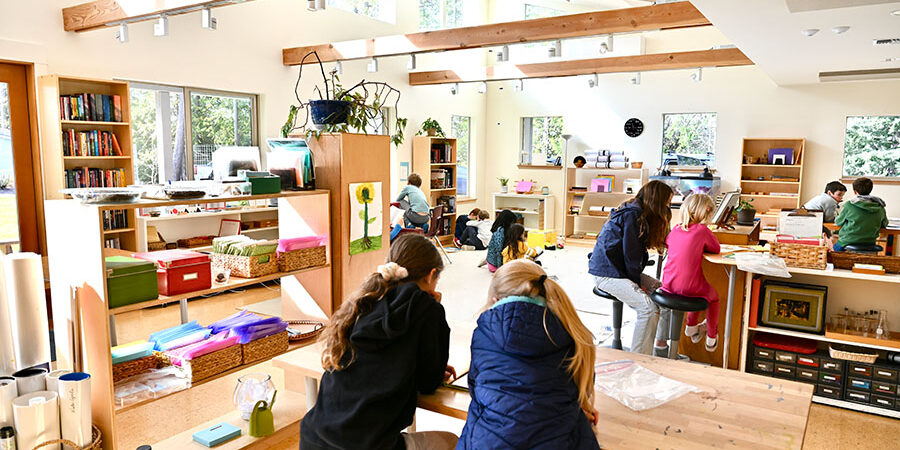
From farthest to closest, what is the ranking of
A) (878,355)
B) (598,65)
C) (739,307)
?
(598,65), (739,307), (878,355)

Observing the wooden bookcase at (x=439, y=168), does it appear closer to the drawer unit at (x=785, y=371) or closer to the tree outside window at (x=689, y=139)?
the tree outside window at (x=689, y=139)

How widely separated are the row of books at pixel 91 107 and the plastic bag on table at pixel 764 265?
5629mm

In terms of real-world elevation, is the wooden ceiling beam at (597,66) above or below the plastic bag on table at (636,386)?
above

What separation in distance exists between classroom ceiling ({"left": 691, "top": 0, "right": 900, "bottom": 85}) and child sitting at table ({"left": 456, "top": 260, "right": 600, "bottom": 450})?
11.2 feet

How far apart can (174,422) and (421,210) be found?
16.6 ft

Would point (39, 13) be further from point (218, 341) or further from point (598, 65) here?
point (598, 65)

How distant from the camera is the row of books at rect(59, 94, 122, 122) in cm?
540

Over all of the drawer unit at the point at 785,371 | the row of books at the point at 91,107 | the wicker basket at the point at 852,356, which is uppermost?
→ the row of books at the point at 91,107

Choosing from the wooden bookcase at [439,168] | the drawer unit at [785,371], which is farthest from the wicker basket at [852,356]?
the wooden bookcase at [439,168]

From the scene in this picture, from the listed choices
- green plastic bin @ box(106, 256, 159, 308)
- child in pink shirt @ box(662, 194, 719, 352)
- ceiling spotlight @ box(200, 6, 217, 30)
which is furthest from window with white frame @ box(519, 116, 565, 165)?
green plastic bin @ box(106, 256, 159, 308)

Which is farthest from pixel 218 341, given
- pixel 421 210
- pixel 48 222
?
pixel 421 210

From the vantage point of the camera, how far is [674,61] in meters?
7.58

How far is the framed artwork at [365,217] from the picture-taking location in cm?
352

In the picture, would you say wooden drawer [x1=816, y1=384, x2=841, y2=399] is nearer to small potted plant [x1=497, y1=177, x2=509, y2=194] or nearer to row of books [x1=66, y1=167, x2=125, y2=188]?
row of books [x1=66, y1=167, x2=125, y2=188]
